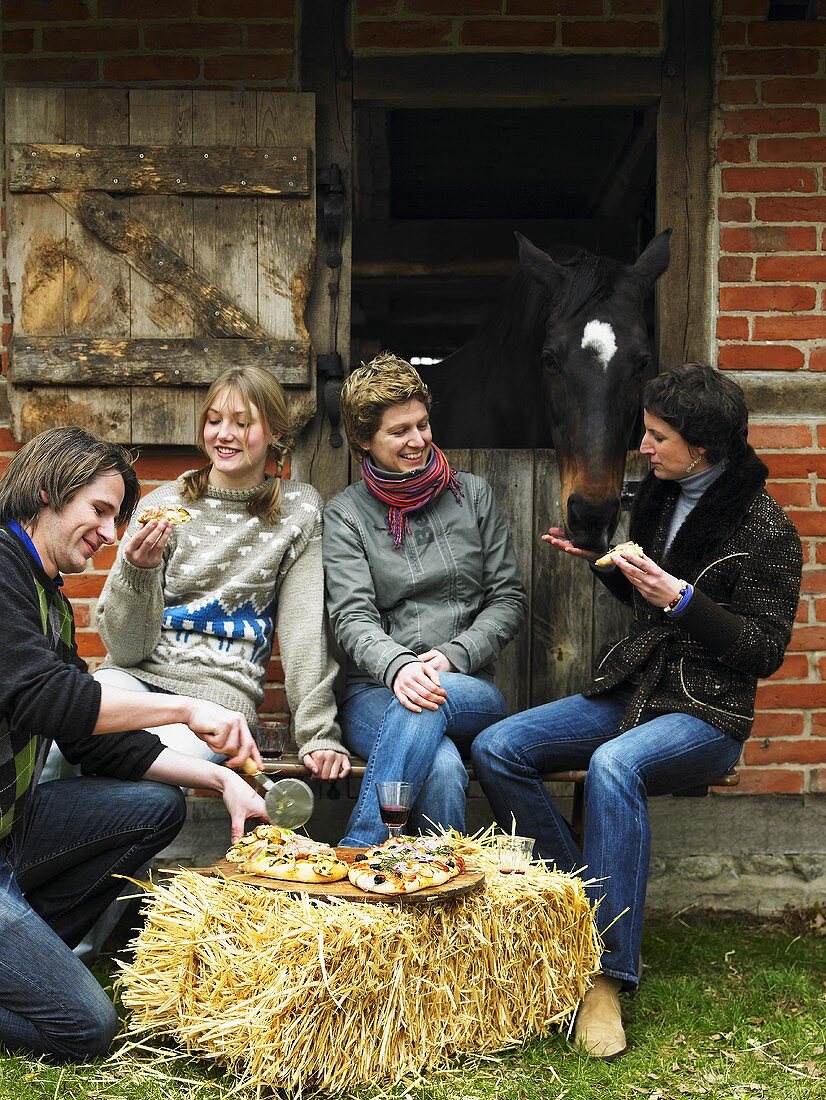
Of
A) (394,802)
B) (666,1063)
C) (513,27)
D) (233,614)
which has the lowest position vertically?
(666,1063)

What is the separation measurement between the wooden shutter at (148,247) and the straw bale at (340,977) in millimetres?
1883

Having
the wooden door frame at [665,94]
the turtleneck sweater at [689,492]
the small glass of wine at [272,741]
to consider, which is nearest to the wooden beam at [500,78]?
the wooden door frame at [665,94]

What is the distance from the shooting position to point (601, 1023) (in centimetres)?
288

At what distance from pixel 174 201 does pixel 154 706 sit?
200 centimetres

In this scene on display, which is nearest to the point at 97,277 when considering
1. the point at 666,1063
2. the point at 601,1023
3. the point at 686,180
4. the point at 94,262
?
the point at 94,262

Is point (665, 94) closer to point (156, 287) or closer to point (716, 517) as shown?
point (716, 517)

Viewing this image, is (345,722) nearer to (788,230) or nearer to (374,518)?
(374,518)

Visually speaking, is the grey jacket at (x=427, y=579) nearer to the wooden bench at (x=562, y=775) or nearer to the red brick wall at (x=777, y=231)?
the wooden bench at (x=562, y=775)

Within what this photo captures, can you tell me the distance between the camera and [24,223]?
3.98 metres

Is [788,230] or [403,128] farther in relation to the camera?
[403,128]

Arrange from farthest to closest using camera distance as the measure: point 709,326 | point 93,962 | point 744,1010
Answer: point 709,326
point 93,962
point 744,1010

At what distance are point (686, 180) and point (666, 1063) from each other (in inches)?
113

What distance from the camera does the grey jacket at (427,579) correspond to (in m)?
3.57

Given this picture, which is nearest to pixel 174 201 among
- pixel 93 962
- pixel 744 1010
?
pixel 93 962
